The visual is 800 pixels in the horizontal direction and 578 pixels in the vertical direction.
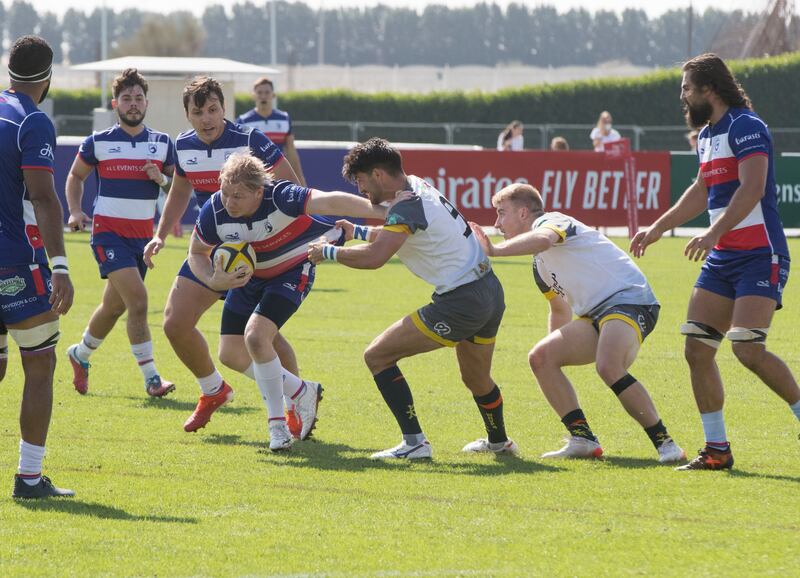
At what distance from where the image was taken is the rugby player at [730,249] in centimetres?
705

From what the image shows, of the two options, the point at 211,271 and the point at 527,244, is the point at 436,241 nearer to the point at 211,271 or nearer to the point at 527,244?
the point at 527,244

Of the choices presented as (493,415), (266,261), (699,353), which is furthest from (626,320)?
(266,261)

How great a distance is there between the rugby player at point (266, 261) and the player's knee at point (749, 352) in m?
2.03

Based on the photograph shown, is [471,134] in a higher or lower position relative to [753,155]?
lower

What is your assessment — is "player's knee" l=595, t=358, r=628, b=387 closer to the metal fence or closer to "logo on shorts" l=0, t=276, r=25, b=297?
"logo on shorts" l=0, t=276, r=25, b=297

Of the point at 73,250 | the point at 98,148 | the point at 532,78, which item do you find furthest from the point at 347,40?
the point at 98,148

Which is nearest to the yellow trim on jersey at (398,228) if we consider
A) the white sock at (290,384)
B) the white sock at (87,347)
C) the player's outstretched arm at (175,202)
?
the white sock at (290,384)

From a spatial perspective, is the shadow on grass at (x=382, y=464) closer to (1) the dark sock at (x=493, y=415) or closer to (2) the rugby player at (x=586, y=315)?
(1) the dark sock at (x=493, y=415)

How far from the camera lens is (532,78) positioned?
90.9 m

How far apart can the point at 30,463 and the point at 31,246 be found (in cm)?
104

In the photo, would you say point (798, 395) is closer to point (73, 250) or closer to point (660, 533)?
point (660, 533)

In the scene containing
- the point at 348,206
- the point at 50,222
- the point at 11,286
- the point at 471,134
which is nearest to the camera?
the point at 50,222

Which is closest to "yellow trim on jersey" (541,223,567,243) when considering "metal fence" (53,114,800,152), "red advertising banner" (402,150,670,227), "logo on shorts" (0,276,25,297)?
"logo on shorts" (0,276,25,297)

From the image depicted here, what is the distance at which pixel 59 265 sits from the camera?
6367mm
